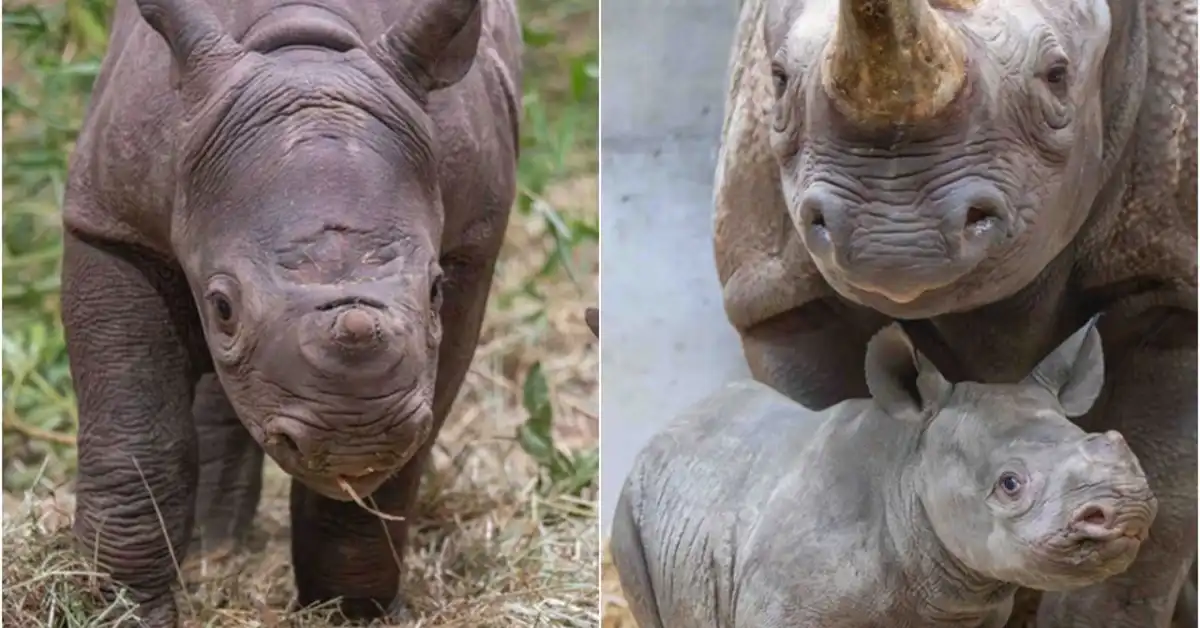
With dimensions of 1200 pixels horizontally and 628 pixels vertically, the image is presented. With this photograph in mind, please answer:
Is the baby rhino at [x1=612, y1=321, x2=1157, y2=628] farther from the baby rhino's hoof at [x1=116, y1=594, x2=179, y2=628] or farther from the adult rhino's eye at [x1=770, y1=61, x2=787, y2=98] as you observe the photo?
the baby rhino's hoof at [x1=116, y1=594, x2=179, y2=628]

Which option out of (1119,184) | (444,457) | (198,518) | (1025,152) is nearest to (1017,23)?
(1025,152)

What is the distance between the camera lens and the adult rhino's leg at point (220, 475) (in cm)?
298

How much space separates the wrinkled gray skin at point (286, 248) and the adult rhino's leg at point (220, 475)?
0.39 m

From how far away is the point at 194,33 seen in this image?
2.13 meters

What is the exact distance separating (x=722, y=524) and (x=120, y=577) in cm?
74

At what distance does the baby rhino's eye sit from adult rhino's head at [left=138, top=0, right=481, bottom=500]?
58cm

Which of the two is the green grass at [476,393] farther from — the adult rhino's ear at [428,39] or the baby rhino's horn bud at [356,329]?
the adult rhino's ear at [428,39]

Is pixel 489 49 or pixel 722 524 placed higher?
pixel 489 49

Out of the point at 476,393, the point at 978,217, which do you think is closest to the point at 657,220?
the point at 978,217

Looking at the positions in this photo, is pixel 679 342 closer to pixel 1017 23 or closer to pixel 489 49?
pixel 489 49

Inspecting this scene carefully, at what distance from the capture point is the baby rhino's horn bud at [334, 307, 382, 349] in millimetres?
1939

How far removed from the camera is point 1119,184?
207 cm

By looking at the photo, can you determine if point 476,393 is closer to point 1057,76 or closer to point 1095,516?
point 1057,76

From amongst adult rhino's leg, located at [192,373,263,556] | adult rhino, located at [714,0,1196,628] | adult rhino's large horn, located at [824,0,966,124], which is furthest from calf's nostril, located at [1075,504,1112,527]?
adult rhino's leg, located at [192,373,263,556]
